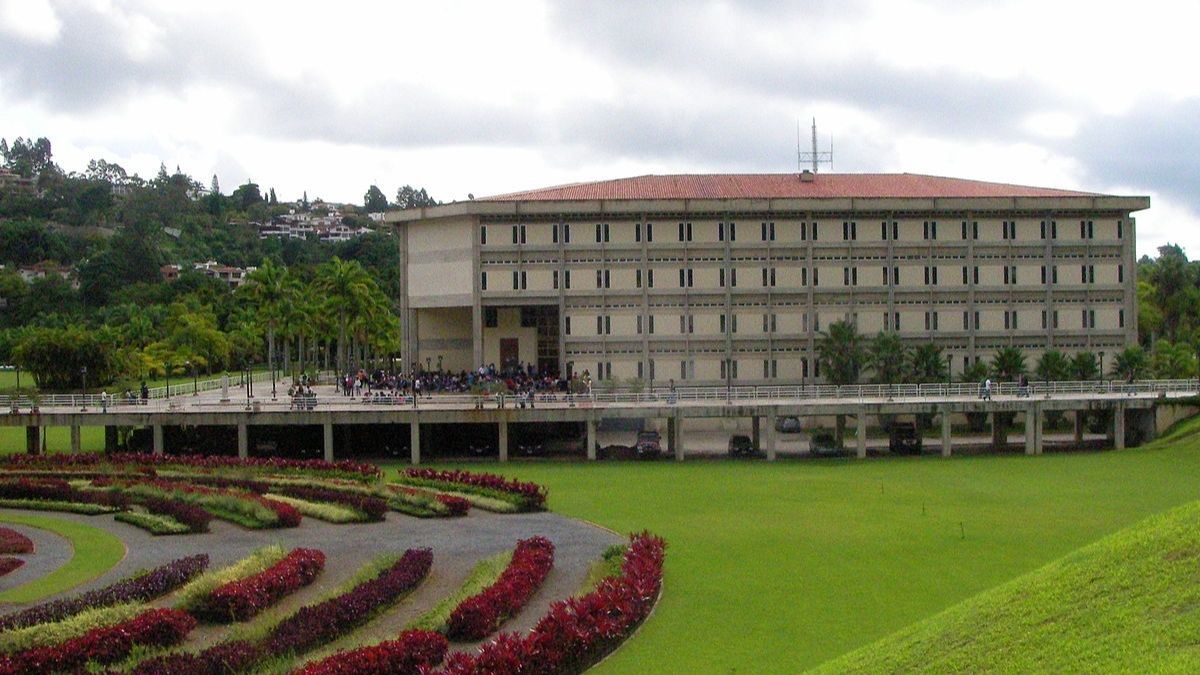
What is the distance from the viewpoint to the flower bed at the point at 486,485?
44.3 meters

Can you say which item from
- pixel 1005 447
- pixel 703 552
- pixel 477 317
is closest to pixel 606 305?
pixel 477 317

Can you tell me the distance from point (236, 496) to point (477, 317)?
1400 inches

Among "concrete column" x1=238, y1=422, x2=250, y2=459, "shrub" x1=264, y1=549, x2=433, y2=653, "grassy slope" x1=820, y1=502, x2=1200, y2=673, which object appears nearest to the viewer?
"grassy slope" x1=820, y1=502, x2=1200, y2=673

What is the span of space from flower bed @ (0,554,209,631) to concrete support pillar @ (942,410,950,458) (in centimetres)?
4159

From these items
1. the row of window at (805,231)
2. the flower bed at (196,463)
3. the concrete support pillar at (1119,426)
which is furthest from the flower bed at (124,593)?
the concrete support pillar at (1119,426)

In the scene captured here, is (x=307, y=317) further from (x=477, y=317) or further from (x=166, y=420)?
(x=166, y=420)

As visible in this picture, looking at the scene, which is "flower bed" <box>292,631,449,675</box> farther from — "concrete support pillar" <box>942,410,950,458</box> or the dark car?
the dark car

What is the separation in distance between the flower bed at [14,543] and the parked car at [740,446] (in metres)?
36.8

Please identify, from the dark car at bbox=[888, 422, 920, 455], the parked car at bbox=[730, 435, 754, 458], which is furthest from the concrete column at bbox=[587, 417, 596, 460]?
the dark car at bbox=[888, 422, 920, 455]

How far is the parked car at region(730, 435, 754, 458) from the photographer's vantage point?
64625mm

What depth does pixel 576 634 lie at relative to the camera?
2380 cm

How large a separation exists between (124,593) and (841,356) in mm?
54333

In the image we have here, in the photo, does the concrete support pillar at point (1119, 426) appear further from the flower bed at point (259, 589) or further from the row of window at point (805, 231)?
the flower bed at point (259, 589)

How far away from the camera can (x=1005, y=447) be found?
6681cm
